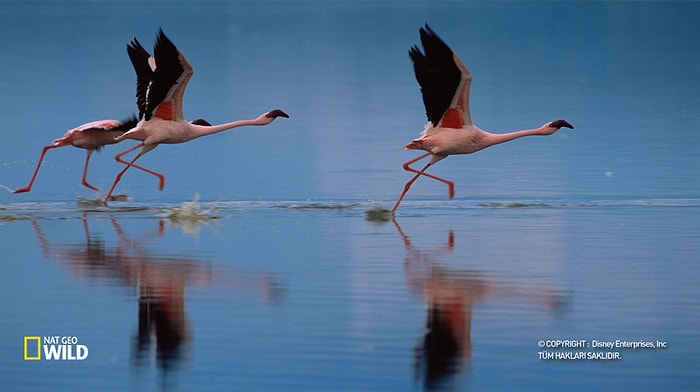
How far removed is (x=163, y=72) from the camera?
19656 mm

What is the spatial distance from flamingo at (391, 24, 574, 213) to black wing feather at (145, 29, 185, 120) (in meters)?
2.61

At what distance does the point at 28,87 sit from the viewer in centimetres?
3838

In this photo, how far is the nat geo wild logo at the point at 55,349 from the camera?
461 inches

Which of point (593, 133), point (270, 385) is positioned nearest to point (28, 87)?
point (593, 133)

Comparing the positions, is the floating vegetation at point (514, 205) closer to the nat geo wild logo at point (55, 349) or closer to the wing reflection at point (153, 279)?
the wing reflection at point (153, 279)

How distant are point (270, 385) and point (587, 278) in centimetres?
431

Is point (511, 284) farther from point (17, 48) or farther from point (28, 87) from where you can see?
point (17, 48)

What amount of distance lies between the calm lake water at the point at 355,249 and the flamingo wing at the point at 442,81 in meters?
1.01

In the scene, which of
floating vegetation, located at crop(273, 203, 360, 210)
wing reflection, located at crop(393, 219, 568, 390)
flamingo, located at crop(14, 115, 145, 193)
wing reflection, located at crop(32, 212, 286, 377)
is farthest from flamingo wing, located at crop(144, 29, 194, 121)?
wing reflection, located at crop(393, 219, 568, 390)

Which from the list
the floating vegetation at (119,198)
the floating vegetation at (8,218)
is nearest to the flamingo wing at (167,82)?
the floating vegetation at (119,198)

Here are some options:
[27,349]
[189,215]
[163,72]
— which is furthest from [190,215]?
[27,349]

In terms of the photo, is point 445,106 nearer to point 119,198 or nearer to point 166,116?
point 166,116

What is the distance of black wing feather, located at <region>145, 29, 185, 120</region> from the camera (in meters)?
19.0

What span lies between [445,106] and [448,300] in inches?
240
